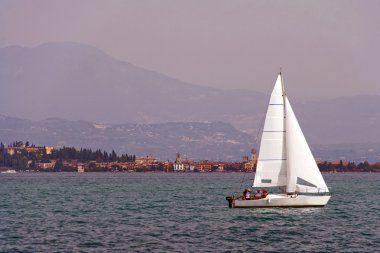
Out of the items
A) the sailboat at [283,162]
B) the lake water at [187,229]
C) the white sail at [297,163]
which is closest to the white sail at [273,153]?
the sailboat at [283,162]

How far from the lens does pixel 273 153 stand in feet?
276

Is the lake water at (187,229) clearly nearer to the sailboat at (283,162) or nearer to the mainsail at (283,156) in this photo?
the sailboat at (283,162)

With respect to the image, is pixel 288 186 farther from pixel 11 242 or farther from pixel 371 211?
pixel 11 242

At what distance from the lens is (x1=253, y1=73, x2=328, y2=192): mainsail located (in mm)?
83688

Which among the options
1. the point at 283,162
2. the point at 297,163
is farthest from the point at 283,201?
the point at 297,163

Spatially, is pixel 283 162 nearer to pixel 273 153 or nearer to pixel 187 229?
pixel 273 153

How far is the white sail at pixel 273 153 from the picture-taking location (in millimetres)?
83688

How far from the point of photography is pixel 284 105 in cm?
8394

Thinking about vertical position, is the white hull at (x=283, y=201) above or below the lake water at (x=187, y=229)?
above

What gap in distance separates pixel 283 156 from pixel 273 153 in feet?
3.43

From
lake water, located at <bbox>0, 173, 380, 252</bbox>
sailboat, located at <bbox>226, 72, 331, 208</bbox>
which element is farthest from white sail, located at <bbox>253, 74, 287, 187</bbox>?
lake water, located at <bbox>0, 173, 380, 252</bbox>

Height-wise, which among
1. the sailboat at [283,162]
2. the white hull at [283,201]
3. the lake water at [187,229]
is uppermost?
the sailboat at [283,162]

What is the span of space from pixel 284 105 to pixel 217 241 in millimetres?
25709

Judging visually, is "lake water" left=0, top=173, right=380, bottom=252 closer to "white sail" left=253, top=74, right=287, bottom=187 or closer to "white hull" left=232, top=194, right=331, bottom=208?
"white hull" left=232, top=194, right=331, bottom=208
